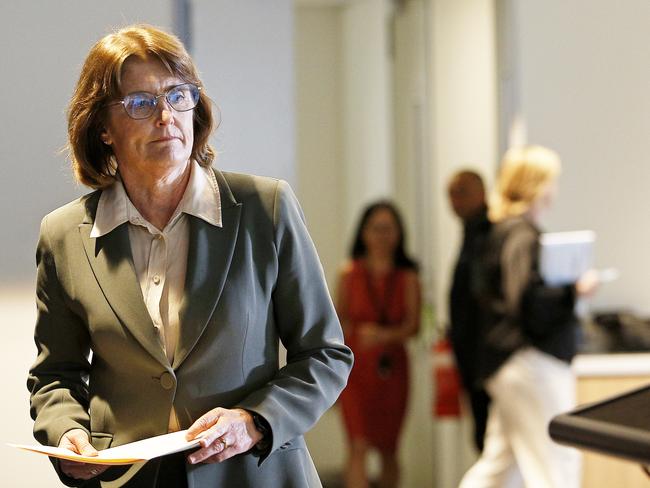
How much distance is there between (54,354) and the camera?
5.38 feet

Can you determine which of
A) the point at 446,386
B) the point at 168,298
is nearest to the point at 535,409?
the point at 446,386

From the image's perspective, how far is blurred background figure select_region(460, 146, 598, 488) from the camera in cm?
368

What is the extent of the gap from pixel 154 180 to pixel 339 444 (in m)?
4.94

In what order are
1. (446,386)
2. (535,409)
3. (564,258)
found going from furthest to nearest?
(446,386), (564,258), (535,409)

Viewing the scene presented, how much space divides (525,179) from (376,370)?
A: 1459 millimetres

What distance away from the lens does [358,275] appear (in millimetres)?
5000

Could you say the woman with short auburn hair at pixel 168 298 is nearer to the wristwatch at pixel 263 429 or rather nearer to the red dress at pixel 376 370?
the wristwatch at pixel 263 429

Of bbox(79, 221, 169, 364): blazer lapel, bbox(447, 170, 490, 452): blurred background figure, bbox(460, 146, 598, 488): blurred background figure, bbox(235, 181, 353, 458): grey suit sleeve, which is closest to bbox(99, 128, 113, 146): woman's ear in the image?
bbox(79, 221, 169, 364): blazer lapel

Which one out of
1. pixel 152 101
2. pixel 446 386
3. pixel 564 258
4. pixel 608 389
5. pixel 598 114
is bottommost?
pixel 446 386

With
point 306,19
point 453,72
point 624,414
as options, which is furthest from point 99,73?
point 306,19

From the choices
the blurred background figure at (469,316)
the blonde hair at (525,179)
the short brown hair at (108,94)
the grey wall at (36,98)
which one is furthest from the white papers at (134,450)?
the blurred background figure at (469,316)

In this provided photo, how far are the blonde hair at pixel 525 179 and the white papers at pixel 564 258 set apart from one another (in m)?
0.15

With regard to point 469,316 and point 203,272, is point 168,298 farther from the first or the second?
point 469,316

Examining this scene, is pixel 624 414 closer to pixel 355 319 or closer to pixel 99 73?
pixel 99 73
